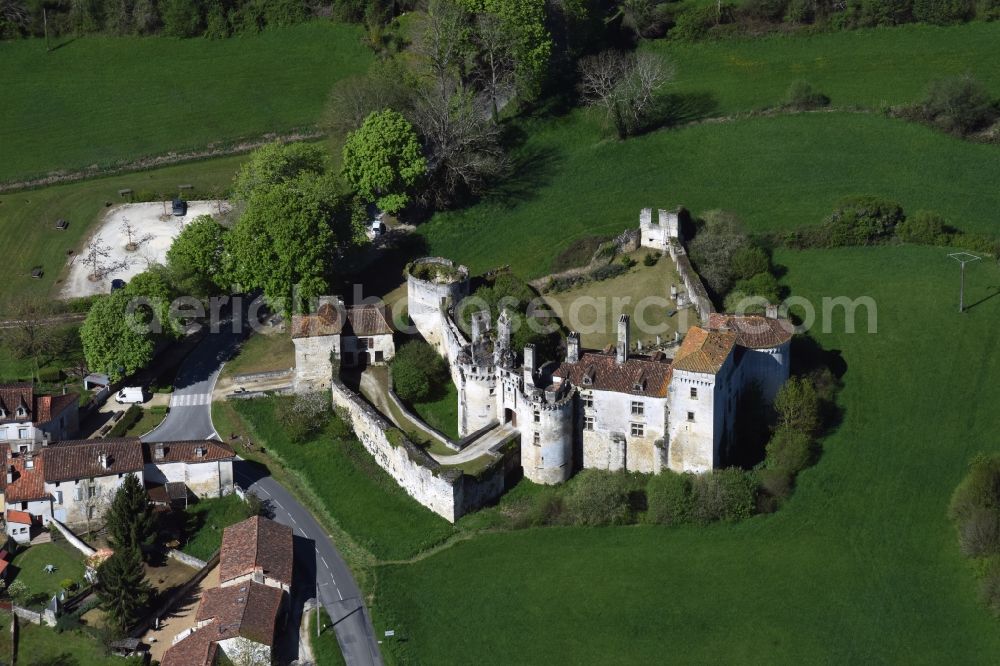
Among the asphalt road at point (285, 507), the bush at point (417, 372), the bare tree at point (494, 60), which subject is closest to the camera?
the asphalt road at point (285, 507)

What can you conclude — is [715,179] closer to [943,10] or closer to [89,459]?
[943,10]

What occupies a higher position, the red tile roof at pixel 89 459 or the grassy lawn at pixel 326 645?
the red tile roof at pixel 89 459

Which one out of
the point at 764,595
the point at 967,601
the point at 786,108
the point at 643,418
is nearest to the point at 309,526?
the point at 643,418

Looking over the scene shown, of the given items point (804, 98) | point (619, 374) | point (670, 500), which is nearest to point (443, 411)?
point (619, 374)

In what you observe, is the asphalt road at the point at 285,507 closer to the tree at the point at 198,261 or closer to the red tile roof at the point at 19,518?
the tree at the point at 198,261

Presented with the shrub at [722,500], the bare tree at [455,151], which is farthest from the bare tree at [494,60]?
the shrub at [722,500]
